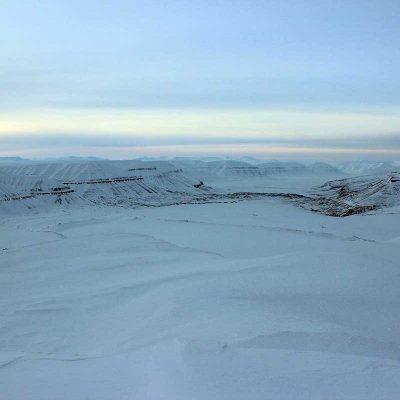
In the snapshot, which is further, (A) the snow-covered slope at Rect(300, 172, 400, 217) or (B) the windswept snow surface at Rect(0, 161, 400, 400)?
(A) the snow-covered slope at Rect(300, 172, 400, 217)

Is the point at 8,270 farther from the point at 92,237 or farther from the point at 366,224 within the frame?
the point at 366,224

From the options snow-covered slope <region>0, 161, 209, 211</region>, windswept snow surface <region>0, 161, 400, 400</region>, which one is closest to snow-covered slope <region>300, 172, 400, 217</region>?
snow-covered slope <region>0, 161, 209, 211</region>

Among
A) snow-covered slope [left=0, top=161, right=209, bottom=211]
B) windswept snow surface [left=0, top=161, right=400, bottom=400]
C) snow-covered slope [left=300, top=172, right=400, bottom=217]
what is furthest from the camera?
snow-covered slope [left=0, top=161, right=209, bottom=211]

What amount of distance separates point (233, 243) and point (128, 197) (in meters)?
32.4

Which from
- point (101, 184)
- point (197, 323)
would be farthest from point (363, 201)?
point (197, 323)

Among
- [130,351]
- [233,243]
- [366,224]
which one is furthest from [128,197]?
[130,351]

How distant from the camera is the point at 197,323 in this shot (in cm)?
611

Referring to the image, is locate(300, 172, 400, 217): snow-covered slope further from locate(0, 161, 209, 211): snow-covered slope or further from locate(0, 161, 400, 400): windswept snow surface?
locate(0, 161, 400, 400): windswept snow surface

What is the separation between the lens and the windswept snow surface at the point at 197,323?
3.95 m

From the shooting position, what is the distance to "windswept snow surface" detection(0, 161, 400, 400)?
3.95 metres

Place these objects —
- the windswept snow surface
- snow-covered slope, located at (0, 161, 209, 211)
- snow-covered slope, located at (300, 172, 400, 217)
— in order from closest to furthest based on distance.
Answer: the windswept snow surface → snow-covered slope, located at (300, 172, 400, 217) → snow-covered slope, located at (0, 161, 209, 211)

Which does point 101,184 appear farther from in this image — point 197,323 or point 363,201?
point 197,323

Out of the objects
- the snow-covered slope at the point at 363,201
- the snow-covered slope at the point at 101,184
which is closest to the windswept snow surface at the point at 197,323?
the snow-covered slope at the point at 363,201

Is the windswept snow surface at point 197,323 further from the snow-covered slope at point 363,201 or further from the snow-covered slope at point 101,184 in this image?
the snow-covered slope at point 101,184
